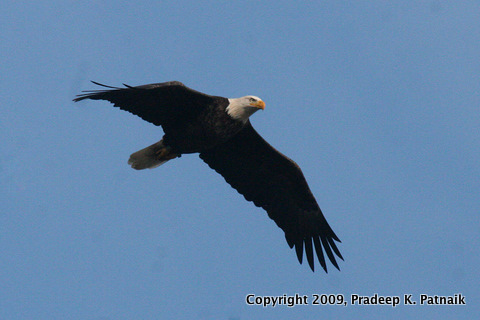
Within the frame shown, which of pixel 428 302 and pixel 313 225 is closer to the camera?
pixel 428 302

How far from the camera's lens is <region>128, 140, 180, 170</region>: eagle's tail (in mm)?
11125

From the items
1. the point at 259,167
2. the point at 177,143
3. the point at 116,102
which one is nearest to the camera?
the point at 116,102

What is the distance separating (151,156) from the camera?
443 inches

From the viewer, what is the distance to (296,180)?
38.1ft

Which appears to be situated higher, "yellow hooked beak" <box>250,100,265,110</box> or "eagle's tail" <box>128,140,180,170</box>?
"yellow hooked beak" <box>250,100,265,110</box>

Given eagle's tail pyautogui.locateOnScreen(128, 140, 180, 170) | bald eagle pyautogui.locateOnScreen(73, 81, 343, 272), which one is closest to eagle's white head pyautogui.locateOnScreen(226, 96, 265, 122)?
bald eagle pyautogui.locateOnScreen(73, 81, 343, 272)

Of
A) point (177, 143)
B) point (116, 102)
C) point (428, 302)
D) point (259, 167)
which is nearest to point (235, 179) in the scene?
point (259, 167)

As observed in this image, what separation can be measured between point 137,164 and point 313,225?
2.87 metres

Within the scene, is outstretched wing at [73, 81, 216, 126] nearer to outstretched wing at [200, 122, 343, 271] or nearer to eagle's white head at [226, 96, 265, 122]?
eagle's white head at [226, 96, 265, 122]

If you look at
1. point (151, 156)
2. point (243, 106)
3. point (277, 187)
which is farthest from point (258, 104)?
point (151, 156)

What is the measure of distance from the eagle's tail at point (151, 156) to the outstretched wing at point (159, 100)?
524mm

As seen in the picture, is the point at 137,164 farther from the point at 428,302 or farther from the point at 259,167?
the point at 428,302

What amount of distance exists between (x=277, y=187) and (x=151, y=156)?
2.00 meters

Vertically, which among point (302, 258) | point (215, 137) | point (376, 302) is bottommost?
point (376, 302)
